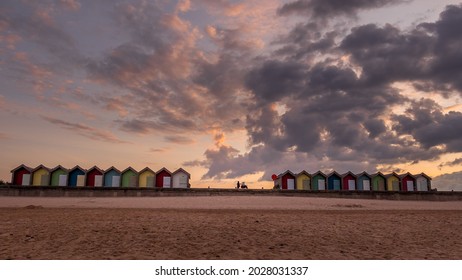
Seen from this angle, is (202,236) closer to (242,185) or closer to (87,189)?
(87,189)

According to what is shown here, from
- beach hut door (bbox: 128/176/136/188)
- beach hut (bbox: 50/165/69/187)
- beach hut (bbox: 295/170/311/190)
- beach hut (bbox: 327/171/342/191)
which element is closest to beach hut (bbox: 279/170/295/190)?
beach hut (bbox: 295/170/311/190)

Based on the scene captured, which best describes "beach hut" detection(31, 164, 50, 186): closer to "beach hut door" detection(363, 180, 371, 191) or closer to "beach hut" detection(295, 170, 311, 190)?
"beach hut" detection(295, 170, 311, 190)

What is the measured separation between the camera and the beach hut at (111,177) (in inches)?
2056

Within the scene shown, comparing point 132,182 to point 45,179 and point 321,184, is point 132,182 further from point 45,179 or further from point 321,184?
point 321,184

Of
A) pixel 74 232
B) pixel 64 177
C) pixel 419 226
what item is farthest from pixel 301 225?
pixel 64 177

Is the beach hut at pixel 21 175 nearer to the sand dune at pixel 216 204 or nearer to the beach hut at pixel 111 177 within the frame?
the beach hut at pixel 111 177

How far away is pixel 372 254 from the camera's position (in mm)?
9258

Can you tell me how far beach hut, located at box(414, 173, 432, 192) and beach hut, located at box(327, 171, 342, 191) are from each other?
46.6 ft

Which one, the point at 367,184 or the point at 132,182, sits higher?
the point at 132,182

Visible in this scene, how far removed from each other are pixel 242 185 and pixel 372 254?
1794 inches

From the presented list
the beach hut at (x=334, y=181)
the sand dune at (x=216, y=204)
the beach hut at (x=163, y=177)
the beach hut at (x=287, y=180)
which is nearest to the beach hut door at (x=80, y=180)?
the beach hut at (x=163, y=177)

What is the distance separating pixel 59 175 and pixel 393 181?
5347 centimetres

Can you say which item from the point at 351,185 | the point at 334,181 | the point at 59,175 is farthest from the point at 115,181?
the point at 351,185

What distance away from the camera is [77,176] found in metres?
52.0
